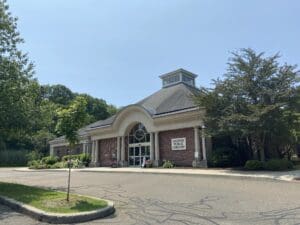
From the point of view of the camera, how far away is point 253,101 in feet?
66.6

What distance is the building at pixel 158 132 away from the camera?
80.9ft

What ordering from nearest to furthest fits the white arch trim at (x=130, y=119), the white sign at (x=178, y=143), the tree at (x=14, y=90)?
the tree at (x=14, y=90)
the white sign at (x=178, y=143)
the white arch trim at (x=130, y=119)

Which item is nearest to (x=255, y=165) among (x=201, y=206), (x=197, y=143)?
(x=197, y=143)

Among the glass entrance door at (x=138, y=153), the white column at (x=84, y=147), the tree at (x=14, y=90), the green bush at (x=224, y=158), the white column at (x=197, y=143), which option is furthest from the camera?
the white column at (x=84, y=147)

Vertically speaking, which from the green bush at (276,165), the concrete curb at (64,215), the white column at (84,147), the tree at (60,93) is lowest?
the concrete curb at (64,215)

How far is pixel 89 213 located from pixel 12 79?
9.08 m

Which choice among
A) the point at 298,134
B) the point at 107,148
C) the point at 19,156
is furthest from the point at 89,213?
the point at 19,156

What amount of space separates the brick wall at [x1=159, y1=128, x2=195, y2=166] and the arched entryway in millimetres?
2205

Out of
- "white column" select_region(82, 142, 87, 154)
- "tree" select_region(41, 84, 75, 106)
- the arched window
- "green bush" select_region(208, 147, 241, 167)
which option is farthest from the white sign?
"tree" select_region(41, 84, 75, 106)

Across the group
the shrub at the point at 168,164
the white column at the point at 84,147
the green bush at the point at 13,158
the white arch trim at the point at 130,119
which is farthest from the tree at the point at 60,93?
the shrub at the point at 168,164

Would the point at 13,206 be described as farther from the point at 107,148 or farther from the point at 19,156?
the point at 19,156

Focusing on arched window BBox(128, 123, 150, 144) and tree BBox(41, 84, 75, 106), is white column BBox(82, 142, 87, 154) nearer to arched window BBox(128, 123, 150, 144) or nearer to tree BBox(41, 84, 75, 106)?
arched window BBox(128, 123, 150, 144)

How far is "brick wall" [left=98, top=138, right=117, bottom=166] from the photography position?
3260 centimetres

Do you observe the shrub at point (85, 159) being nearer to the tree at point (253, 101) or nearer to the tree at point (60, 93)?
the tree at point (253, 101)
